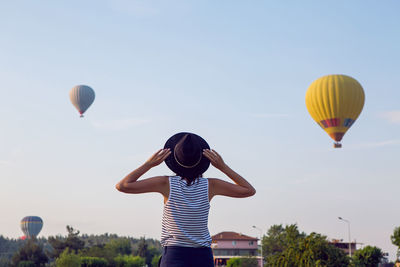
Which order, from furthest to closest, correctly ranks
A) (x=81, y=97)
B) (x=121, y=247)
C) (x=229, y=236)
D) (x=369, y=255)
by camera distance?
(x=121, y=247) < (x=229, y=236) < (x=81, y=97) < (x=369, y=255)

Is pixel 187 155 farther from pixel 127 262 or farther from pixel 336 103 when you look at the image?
pixel 127 262

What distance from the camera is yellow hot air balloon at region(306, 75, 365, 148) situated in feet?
191

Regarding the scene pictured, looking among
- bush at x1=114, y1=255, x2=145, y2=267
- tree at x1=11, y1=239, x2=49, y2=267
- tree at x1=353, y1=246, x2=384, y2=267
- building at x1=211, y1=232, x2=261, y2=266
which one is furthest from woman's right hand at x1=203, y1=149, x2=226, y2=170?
building at x1=211, y1=232, x2=261, y2=266

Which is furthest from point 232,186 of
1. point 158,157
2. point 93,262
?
point 93,262

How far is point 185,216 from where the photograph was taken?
4.61 meters

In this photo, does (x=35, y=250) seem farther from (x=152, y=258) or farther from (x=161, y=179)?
(x=161, y=179)

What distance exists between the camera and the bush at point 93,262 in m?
91.9

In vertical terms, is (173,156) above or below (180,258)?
above

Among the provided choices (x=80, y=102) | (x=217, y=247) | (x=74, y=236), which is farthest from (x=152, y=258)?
(x=80, y=102)

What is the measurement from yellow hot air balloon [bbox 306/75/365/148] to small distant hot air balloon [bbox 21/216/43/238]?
109m

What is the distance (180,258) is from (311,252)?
160ft

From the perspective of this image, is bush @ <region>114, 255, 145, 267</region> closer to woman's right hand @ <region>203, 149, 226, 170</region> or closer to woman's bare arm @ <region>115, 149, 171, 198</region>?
woman's bare arm @ <region>115, 149, 171, 198</region>

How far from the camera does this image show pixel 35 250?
337 ft

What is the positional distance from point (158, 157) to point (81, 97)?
84.9m
